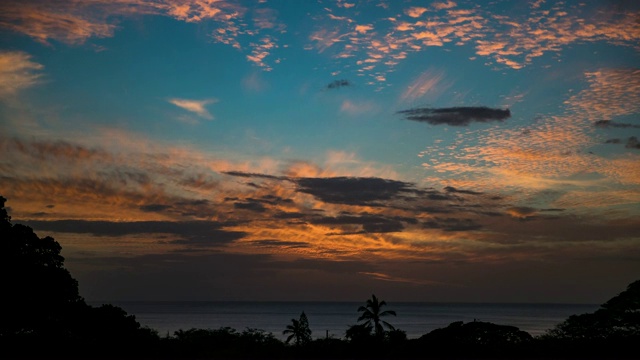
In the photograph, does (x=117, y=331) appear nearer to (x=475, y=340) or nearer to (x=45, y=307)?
(x=45, y=307)

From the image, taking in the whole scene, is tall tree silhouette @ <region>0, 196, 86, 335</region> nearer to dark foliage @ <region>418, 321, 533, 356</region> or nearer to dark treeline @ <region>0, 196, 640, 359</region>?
dark treeline @ <region>0, 196, 640, 359</region>

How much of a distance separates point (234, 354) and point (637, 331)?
55.0 ft

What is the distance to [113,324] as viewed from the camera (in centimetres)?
2842

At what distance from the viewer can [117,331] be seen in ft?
92.3

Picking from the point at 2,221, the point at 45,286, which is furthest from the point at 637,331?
the point at 2,221

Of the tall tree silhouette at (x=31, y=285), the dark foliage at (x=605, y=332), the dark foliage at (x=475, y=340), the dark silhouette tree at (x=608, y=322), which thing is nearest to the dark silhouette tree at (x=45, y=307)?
the tall tree silhouette at (x=31, y=285)

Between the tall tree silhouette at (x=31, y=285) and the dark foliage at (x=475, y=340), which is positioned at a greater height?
the tall tree silhouette at (x=31, y=285)

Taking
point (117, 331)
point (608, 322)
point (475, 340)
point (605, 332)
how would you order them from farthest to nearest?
point (117, 331) < point (608, 322) < point (605, 332) < point (475, 340)

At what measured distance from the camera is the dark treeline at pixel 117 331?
2173 centimetres

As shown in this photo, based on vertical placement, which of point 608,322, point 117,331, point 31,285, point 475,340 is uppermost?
point 31,285

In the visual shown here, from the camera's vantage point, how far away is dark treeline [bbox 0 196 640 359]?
71.3 feet

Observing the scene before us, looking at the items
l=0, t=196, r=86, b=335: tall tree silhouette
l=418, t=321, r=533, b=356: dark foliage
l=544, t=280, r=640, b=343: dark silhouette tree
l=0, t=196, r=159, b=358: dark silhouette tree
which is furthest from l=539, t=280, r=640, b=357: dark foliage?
l=0, t=196, r=86, b=335: tall tree silhouette

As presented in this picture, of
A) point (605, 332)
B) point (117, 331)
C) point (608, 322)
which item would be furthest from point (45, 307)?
point (608, 322)

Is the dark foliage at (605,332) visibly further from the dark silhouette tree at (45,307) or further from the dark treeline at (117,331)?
the dark silhouette tree at (45,307)
